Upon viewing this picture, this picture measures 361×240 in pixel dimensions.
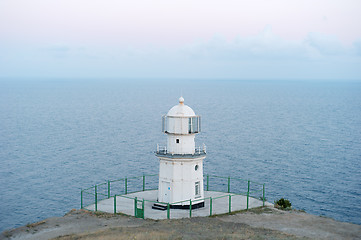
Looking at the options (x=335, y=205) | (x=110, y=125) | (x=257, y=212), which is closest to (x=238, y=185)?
(x=335, y=205)

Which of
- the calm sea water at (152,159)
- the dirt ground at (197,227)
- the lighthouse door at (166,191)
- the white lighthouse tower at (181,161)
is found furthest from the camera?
the calm sea water at (152,159)

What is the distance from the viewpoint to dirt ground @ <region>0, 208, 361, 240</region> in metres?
26.6

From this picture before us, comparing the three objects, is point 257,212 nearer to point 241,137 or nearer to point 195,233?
point 195,233

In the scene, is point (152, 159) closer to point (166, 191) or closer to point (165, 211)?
point (166, 191)

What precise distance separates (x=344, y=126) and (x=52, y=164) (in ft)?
229

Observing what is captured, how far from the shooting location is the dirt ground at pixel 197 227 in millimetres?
26625

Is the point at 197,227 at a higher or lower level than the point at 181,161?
lower

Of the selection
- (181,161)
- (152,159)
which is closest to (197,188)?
(181,161)

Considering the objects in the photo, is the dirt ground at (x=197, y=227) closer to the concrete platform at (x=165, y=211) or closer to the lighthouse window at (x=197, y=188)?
the concrete platform at (x=165, y=211)

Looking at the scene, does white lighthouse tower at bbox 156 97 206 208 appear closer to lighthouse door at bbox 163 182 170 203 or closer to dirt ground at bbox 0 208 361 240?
lighthouse door at bbox 163 182 170 203

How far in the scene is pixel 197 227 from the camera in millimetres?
28625

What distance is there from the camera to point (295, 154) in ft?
226

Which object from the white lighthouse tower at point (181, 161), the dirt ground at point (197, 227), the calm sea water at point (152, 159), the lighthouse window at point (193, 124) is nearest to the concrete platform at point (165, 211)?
the white lighthouse tower at point (181, 161)

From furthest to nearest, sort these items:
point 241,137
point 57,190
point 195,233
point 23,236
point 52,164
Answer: point 241,137, point 52,164, point 57,190, point 23,236, point 195,233
